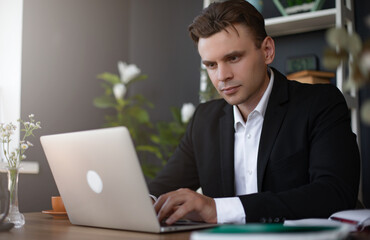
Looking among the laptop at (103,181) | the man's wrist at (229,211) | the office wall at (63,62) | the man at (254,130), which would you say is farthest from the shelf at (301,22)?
the laptop at (103,181)

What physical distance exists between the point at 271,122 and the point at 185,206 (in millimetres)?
725

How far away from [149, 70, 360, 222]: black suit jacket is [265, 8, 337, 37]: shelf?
1089mm

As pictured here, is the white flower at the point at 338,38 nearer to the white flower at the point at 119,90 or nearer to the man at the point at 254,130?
the man at the point at 254,130

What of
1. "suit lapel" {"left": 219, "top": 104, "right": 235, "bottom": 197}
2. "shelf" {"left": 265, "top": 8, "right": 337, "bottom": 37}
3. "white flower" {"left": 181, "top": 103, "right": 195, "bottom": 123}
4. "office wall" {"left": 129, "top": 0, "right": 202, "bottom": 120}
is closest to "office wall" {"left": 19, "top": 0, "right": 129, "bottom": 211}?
"office wall" {"left": 129, "top": 0, "right": 202, "bottom": 120}

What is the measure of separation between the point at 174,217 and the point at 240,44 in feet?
2.91

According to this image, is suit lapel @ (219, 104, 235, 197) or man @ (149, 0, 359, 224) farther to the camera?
suit lapel @ (219, 104, 235, 197)

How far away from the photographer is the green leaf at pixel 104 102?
12.2ft

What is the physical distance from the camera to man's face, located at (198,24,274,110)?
71.2 inches

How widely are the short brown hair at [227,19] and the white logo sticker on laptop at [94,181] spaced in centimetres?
84

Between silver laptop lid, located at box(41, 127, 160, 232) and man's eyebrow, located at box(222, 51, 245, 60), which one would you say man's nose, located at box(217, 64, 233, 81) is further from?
silver laptop lid, located at box(41, 127, 160, 232)

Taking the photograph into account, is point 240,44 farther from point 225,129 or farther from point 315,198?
point 315,198

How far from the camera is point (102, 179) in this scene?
120cm

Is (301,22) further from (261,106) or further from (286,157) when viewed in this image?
(286,157)

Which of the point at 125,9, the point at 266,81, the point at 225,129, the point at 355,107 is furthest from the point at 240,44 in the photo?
the point at 125,9
